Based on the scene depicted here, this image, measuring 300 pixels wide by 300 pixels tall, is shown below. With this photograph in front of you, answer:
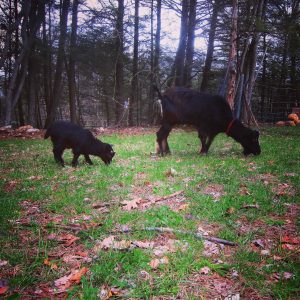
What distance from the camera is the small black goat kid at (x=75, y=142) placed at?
Answer: 338 inches

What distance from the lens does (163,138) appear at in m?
9.89

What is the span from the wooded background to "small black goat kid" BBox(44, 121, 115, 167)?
7.95m

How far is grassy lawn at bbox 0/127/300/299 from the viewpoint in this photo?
2803 millimetres

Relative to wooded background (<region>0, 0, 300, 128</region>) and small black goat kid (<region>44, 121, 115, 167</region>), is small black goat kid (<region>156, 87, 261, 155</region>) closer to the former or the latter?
small black goat kid (<region>44, 121, 115, 167</region>)

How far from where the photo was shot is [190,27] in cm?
1961

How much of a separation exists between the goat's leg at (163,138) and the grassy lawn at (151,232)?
2.31m

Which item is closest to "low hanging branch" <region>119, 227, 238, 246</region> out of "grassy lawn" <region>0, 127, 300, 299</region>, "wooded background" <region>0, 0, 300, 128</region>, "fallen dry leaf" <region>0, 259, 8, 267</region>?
"grassy lawn" <region>0, 127, 300, 299</region>

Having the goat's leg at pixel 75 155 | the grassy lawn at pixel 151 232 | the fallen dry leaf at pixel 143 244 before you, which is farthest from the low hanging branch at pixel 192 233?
the goat's leg at pixel 75 155

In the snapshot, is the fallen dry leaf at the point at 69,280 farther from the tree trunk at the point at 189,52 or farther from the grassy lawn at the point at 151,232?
the tree trunk at the point at 189,52

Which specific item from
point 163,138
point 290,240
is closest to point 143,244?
point 290,240

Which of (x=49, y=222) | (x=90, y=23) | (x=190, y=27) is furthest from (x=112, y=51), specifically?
(x=49, y=222)

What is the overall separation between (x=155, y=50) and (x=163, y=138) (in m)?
15.1

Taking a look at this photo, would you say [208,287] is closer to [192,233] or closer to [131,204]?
[192,233]

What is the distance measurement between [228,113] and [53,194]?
6342 millimetres
